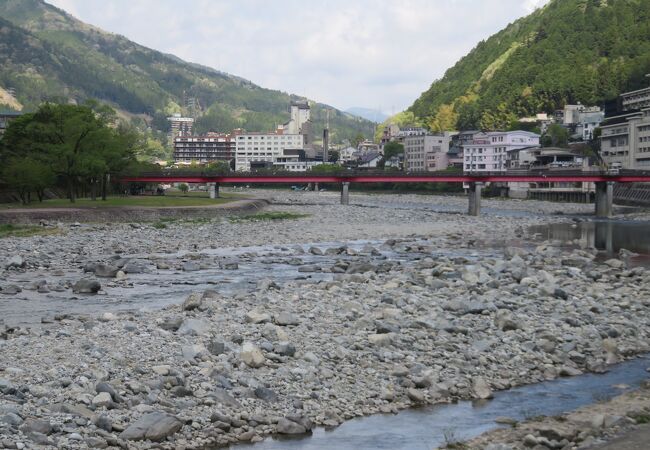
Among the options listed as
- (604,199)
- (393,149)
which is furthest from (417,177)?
(393,149)

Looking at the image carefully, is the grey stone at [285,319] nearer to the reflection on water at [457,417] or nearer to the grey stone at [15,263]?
the reflection on water at [457,417]

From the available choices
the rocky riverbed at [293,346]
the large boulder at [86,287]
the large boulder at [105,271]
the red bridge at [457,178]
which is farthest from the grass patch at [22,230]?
the red bridge at [457,178]

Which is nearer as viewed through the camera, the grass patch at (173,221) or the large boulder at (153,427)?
the large boulder at (153,427)

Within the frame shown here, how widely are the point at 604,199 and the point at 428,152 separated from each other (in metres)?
87.6

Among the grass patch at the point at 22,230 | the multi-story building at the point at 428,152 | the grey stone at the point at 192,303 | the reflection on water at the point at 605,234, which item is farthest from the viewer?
the multi-story building at the point at 428,152

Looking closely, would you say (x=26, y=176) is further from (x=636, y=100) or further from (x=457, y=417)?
(x=636, y=100)

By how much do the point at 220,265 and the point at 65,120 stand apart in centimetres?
4296

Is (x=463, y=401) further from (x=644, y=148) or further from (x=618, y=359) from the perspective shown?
(x=644, y=148)

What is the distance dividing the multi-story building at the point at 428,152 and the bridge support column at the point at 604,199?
79.1 meters

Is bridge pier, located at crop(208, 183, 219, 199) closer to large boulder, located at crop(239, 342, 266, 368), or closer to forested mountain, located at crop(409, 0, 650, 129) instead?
large boulder, located at crop(239, 342, 266, 368)

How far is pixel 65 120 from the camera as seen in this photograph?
A: 236 ft

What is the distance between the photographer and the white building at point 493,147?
143500 mm

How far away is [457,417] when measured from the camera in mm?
14016

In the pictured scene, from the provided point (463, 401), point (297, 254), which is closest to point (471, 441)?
point (463, 401)
